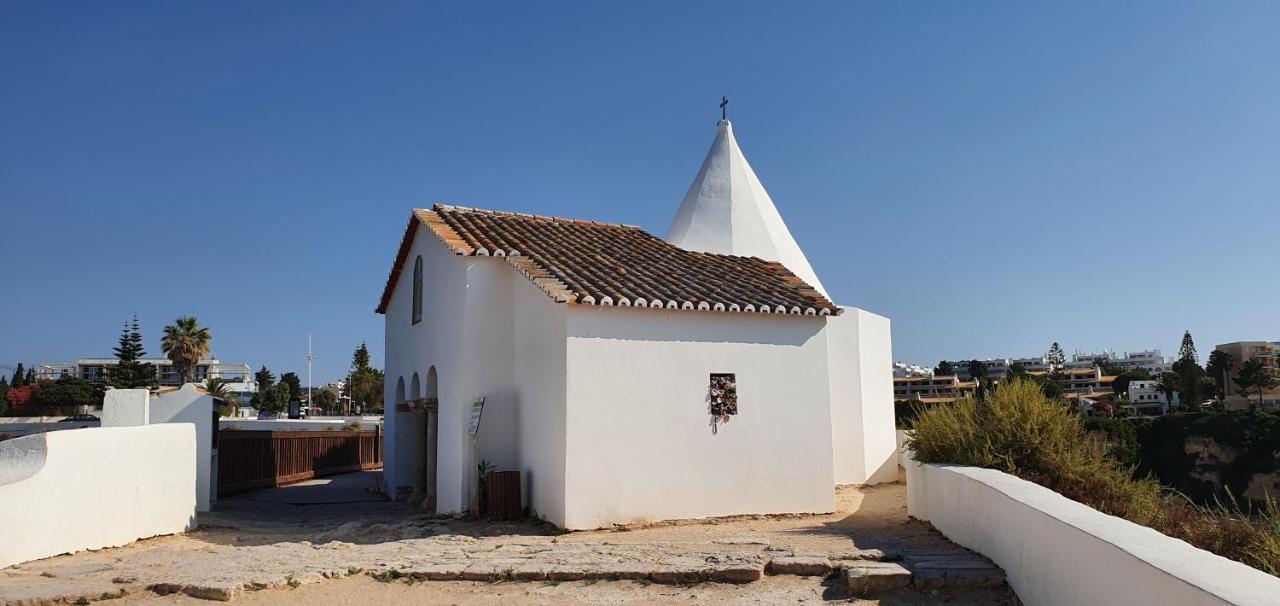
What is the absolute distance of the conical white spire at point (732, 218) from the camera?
17.9m

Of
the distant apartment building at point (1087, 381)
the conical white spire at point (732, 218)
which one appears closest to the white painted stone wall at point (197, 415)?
the conical white spire at point (732, 218)

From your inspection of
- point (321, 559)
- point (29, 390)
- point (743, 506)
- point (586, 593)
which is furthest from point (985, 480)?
point (29, 390)

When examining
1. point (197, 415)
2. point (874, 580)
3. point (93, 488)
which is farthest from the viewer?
point (197, 415)

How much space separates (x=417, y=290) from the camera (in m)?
16.9

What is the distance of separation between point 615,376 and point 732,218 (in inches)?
306

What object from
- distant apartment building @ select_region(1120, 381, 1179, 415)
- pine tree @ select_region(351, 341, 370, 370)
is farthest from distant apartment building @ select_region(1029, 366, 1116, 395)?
pine tree @ select_region(351, 341, 370, 370)

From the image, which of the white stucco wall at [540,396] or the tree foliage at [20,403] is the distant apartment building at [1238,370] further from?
the tree foliage at [20,403]

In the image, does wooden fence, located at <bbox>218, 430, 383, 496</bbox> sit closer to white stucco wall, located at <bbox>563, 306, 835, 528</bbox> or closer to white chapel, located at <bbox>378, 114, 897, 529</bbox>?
white chapel, located at <bbox>378, 114, 897, 529</bbox>

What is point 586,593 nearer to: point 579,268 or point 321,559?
point 321,559

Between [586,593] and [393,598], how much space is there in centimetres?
169

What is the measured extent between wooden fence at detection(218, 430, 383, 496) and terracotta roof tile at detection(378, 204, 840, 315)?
7.54 metres

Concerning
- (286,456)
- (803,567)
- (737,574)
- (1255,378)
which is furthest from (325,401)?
(1255,378)

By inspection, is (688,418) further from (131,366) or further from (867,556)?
(131,366)

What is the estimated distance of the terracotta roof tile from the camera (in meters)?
11.8
